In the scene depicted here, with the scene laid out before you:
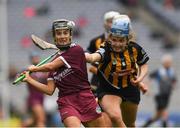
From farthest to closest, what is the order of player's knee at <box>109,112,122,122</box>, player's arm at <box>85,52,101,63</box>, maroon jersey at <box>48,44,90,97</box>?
player's knee at <box>109,112,122,122</box> → player's arm at <box>85,52,101,63</box> → maroon jersey at <box>48,44,90,97</box>

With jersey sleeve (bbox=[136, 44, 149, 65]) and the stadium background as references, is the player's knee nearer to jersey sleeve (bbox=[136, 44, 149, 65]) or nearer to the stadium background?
jersey sleeve (bbox=[136, 44, 149, 65])

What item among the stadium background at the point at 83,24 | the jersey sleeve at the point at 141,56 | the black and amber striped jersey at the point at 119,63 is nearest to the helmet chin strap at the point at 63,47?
the black and amber striped jersey at the point at 119,63

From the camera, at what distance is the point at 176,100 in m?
25.5

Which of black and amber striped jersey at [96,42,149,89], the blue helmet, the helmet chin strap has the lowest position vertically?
black and amber striped jersey at [96,42,149,89]

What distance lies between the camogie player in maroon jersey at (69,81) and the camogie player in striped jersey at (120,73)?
0.30 m

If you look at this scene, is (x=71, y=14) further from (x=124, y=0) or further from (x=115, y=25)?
(x=115, y=25)

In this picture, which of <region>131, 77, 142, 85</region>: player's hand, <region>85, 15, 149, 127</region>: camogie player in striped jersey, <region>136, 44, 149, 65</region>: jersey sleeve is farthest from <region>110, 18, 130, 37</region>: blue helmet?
<region>131, 77, 142, 85</region>: player's hand

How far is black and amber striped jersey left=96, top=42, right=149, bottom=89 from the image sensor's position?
448 inches

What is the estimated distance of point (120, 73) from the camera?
11.5 meters

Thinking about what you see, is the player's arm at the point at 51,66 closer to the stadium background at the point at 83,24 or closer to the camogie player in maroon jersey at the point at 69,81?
the camogie player in maroon jersey at the point at 69,81

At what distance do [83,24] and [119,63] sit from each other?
666 inches

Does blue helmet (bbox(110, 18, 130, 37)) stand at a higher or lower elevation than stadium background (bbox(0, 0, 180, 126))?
higher

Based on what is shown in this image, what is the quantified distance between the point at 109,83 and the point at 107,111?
0.38m

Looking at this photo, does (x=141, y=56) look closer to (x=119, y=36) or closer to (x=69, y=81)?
(x=119, y=36)
